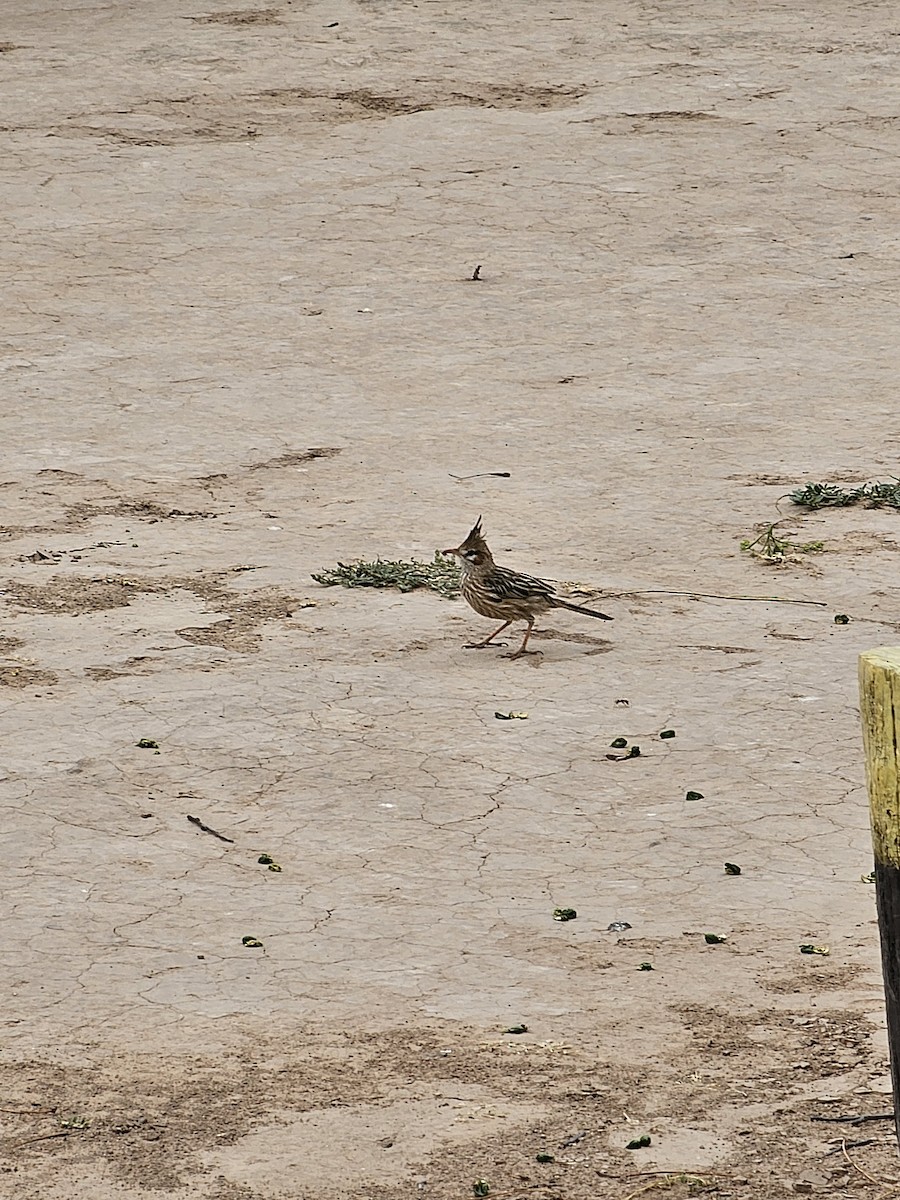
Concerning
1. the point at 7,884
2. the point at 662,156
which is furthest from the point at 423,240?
the point at 7,884

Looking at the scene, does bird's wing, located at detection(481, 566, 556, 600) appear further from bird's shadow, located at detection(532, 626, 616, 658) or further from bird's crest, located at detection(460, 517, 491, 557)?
bird's shadow, located at detection(532, 626, 616, 658)

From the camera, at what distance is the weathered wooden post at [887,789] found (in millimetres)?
2529

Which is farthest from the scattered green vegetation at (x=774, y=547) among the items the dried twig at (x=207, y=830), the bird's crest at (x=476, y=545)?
the dried twig at (x=207, y=830)

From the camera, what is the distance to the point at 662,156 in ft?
44.9

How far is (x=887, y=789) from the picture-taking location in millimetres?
2627

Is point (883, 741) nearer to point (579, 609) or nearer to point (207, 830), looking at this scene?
point (207, 830)

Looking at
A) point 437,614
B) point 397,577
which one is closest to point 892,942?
point 437,614

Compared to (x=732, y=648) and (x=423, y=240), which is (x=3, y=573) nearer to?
(x=732, y=648)

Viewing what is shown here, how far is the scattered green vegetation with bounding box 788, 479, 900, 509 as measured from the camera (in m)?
8.42

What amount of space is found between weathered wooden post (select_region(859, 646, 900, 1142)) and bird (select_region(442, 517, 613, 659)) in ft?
13.9

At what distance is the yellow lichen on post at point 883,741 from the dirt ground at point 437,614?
1.41 meters

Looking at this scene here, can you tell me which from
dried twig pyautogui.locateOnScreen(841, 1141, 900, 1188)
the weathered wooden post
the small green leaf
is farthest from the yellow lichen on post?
the small green leaf

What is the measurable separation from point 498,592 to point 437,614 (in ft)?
1.80

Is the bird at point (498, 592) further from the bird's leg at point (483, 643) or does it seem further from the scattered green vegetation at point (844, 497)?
the scattered green vegetation at point (844, 497)
